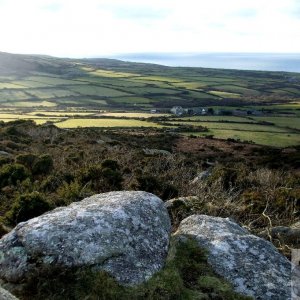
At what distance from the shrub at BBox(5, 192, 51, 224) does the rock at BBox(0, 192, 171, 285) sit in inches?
96.2

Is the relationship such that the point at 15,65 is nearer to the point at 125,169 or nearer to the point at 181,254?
the point at 125,169

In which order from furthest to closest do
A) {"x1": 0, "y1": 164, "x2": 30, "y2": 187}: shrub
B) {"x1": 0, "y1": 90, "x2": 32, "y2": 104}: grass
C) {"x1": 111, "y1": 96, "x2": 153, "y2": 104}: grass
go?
{"x1": 111, "y1": 96, "x2": 153, "y2": 104}: grass → {"x1": 0, "y1": 90, "x2": 32, "y2": 104}: grass → {"x1": 0, "y1": 164, "x2": 30, "y2": 187}: shrub

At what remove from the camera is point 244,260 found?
7176 mm

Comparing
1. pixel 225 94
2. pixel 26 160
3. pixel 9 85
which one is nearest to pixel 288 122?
pixel 26 160

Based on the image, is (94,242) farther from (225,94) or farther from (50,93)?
(225,94)

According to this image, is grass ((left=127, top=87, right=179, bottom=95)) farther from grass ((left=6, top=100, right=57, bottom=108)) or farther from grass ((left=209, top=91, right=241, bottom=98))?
grass ((left=6, top=100, right=57, bottom=108))

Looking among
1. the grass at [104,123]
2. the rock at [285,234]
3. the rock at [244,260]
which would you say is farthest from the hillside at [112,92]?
the rock at [244,260]

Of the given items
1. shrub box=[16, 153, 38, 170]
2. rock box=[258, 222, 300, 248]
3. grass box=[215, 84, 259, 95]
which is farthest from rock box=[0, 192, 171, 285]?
grass box=[215, 84, 259, 95]

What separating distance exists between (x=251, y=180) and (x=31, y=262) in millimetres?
14562

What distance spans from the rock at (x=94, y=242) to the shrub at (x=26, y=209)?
244 centimetres

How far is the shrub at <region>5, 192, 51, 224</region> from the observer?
9680 mm

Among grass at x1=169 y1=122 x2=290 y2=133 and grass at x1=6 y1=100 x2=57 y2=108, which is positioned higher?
grass at x1=169 y1=122 x2=290 y2=133

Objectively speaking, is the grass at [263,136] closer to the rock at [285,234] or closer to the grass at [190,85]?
the rock at [285,234]

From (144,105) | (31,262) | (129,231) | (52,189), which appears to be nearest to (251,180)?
(52,189)
